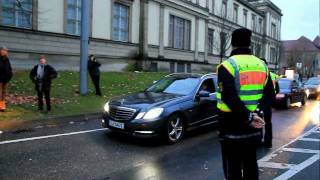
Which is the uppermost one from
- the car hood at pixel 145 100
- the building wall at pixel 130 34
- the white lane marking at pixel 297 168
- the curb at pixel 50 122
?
the building wall at pixel 130 34

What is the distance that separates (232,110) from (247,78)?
1.22 ft

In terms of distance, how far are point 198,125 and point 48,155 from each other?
379 centimetres

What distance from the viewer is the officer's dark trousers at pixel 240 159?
4383mm

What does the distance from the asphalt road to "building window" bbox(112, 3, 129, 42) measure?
19.5 metres

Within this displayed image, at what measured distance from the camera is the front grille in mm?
9047

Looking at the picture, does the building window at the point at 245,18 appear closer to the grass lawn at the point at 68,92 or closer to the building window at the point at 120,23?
the building window at the point at 120,23

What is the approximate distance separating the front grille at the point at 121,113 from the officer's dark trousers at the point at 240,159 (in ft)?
15.6

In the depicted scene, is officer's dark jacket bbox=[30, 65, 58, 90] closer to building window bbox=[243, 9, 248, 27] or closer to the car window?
the car window

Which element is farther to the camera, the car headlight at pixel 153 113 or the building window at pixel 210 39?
the building window at pixel 210 39

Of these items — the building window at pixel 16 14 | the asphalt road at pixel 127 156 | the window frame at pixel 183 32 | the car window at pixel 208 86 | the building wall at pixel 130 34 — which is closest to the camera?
the asphalt road at pixel 127 156

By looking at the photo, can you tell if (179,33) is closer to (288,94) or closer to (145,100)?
(288,94)

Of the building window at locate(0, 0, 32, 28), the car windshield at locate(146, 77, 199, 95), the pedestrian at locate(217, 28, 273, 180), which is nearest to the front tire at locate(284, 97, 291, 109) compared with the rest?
the car windshield at locate(146, 77, 199, 95)

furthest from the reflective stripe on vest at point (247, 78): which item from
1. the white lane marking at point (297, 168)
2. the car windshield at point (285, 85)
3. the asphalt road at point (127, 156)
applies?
the car windshield at point (285, 85)

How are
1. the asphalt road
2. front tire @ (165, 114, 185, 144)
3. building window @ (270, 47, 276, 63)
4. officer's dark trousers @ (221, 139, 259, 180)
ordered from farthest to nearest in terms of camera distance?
1. building window @ (270, 47, 276, 63)
2. front tire @ (165, 114, 185, 144)
3. the asphalt road
4. officer's dark trousers @ (221, 139, 259, 180)
